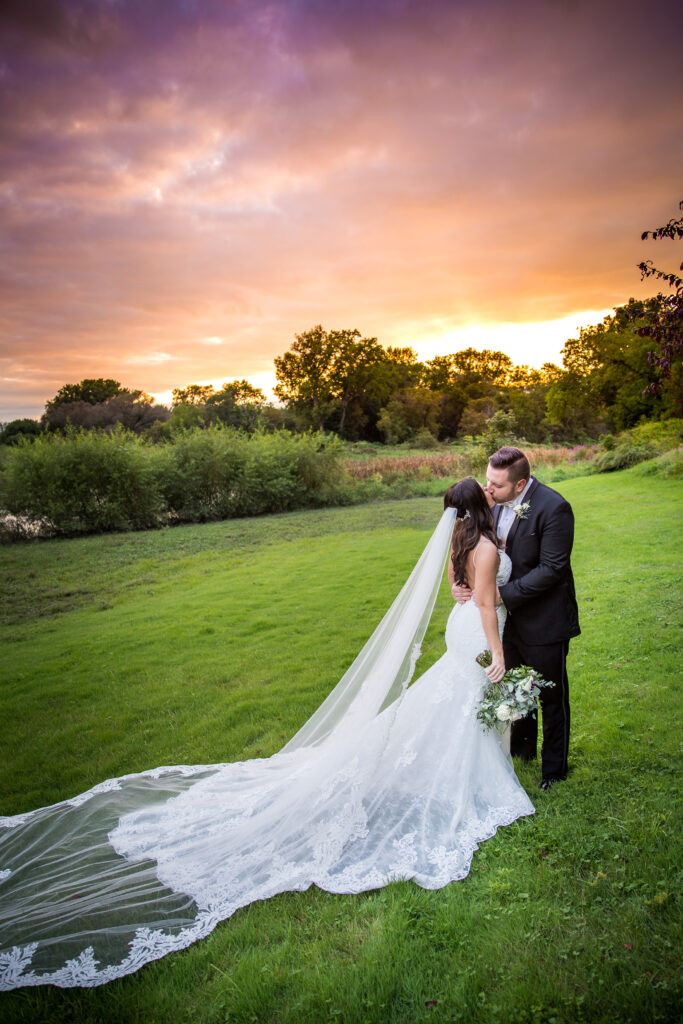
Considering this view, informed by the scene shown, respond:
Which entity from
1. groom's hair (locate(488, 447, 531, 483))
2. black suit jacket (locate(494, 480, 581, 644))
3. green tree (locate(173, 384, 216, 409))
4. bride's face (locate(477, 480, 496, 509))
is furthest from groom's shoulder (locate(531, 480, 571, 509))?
green tree (locate(173, 384, 216, 409))

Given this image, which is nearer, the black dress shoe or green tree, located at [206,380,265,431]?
the black dress shoe

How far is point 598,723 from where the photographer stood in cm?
417

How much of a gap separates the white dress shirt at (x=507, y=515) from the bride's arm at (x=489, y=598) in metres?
0.29

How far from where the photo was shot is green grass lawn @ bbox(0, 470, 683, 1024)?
209 centimetres

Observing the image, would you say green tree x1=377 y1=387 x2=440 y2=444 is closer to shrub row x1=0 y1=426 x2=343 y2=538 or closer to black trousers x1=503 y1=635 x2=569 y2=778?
shrub row x1=0 y1=426 x2=343 y2=538

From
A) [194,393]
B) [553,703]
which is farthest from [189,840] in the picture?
[194,393]

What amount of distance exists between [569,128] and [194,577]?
12017 millimetres

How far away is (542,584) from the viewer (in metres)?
3.21

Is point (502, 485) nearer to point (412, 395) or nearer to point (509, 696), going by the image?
point (509, 696)

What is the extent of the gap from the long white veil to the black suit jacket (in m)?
0.51

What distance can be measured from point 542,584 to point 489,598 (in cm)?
34

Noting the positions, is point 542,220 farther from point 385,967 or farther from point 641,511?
point 385,967

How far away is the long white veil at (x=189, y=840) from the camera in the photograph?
2408 mm

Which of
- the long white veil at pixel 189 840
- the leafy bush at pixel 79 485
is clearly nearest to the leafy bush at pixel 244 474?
the leafy bush at pixel 79 485
